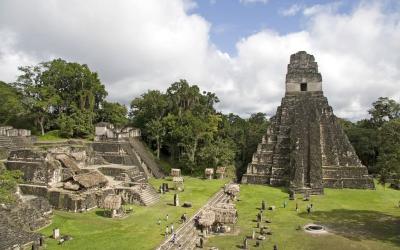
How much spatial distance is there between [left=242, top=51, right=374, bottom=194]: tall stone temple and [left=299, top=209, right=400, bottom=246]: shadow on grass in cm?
663

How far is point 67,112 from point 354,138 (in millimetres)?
38384

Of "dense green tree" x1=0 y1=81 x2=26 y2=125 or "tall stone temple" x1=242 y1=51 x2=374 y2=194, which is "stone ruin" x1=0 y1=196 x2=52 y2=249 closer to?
"dense green tree" x1=0 y1=81 x2=26 y2=125

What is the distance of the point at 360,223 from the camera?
24.3 meters

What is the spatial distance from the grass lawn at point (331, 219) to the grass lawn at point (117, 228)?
142 inches

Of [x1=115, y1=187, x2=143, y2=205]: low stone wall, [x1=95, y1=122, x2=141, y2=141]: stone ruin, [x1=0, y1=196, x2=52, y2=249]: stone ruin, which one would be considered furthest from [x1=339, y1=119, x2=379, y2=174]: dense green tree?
[x1=0, y1=196, x2=52, y2=249]: stone ruin

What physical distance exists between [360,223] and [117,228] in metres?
16.0

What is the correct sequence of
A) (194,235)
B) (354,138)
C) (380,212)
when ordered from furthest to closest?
(354,138) < (380,212) < (194,235)

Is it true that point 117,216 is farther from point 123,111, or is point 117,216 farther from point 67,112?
point 123,111

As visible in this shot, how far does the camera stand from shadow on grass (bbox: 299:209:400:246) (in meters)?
21.7

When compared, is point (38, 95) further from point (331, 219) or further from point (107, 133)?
point (331, 219)

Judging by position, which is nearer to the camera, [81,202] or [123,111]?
[81,202]

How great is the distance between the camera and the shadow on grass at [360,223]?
21.7 m

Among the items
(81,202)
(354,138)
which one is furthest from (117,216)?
(354,138)

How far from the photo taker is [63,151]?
32969 millimetres
